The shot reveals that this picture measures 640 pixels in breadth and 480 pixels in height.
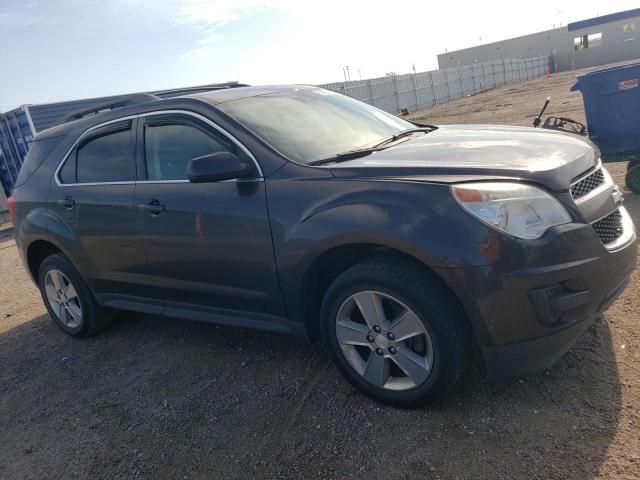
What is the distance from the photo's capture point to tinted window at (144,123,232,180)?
11.5 ft

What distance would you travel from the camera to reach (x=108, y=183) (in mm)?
4098

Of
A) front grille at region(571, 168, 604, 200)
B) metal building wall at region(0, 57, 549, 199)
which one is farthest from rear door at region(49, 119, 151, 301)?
front grille at region(571, 168, 604, 200)

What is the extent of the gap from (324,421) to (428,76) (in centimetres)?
3535

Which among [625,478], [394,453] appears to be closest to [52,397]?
[394,453]

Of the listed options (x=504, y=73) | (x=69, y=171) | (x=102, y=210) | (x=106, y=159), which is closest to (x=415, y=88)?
(x=504, y=73)

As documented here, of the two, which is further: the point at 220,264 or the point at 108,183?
the point at 108,183

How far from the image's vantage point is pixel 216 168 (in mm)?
3076

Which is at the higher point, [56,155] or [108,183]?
[56,155]

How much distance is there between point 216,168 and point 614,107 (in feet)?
18.1

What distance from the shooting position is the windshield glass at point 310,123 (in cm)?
333

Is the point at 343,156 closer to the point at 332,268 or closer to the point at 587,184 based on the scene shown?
the point at 332,268

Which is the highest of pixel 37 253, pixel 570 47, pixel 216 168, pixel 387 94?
pixel 570 47

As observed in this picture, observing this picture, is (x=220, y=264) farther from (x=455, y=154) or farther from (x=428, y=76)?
(x=428, y=76)

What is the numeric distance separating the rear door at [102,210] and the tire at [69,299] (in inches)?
8.2
